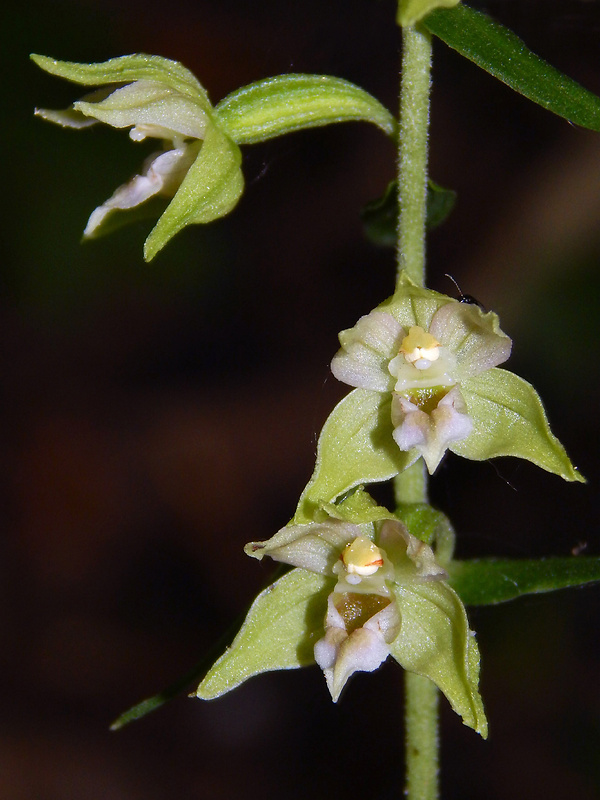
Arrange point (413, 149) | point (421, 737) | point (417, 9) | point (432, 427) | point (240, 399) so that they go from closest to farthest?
point (417, 9) < point (432, 427) < point (413, 149) < point (421, 737) < point (240, 399)

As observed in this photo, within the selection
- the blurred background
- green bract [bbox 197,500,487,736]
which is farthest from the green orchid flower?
the blurred background

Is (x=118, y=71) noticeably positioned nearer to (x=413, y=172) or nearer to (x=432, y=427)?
(x=413, y=172)

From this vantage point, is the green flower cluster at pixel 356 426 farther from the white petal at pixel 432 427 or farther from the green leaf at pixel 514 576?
the green leaf at pixel 514 576

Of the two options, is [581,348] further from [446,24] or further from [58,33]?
[58,33]

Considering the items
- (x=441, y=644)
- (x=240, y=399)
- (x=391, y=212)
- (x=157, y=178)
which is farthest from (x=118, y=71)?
(x=240, y=399)

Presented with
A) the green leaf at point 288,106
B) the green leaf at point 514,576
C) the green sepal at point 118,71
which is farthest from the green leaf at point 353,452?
the green sepal at point 118,71

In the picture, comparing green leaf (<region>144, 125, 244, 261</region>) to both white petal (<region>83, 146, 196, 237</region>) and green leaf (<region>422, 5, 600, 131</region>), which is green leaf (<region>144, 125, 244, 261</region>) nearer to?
white petal (<region>83, 146, 196, 237</region>)

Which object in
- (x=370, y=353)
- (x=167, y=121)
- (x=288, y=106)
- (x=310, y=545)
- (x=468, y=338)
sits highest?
(x=288, y=106)

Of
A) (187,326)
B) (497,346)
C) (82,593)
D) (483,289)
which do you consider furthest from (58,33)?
(497,346)
